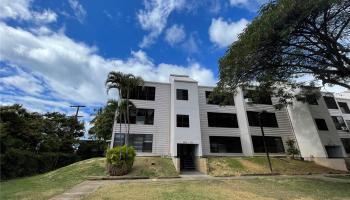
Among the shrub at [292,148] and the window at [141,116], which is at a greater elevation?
the window at [141,116]

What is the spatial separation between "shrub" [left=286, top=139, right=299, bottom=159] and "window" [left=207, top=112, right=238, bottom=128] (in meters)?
5.74

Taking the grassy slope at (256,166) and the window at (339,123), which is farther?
the window at (339,123)

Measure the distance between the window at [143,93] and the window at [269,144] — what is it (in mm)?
11806

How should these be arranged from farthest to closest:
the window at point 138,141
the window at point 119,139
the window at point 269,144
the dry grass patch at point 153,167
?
the window at point 269,144, the window at point 138,141, the window at point 119,139, the dry grass patch at point 153,167

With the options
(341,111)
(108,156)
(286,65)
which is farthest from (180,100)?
(341,111)

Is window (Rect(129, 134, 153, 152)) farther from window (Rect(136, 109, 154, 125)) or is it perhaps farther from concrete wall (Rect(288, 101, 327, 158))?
concrete wall (Rect(288, 101, 327, 158))

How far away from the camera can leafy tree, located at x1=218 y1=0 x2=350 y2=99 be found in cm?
965

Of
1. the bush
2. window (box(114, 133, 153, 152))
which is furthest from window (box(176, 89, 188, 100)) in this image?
the bush

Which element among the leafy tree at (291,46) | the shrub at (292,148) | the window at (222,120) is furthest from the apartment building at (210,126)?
the leafy tree at (291,46)

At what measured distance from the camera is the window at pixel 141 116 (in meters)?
19.5

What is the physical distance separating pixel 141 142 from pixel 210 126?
740 centimetres

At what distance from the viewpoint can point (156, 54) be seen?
19219 mm

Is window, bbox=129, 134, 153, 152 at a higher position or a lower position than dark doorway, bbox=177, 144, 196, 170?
higher

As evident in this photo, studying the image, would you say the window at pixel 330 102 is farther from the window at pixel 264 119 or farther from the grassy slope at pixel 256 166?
the grassy slope at pixel 256 166
